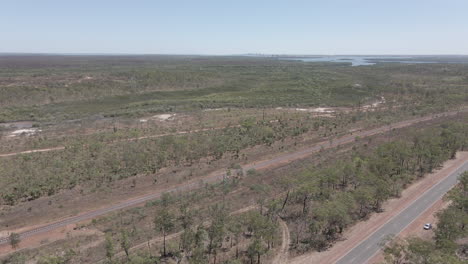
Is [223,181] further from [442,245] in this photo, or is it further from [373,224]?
[442,245]

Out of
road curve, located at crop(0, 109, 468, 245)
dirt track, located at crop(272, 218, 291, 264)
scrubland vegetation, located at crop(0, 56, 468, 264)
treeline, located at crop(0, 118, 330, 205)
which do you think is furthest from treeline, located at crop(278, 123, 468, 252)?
treeline, located at crop(0, 118, 330, 205)

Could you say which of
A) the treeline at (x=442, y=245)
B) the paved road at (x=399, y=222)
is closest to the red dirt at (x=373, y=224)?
the paved road at (x=399, y=222)

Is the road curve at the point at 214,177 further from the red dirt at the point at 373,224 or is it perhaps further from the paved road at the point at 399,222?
→ the paved road at the point at 399,222

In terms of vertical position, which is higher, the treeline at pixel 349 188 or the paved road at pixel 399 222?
the treeline at pixel 349 188

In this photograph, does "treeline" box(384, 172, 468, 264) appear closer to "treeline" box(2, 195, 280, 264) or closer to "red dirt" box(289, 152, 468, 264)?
"red dirt" box(289, 152, 468, 264)

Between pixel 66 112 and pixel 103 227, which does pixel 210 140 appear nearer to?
pixel 103 227

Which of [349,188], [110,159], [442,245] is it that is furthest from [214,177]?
[442,245]

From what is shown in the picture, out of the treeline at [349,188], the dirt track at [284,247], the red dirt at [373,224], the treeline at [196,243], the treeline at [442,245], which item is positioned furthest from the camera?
the treeline at [349,188]
